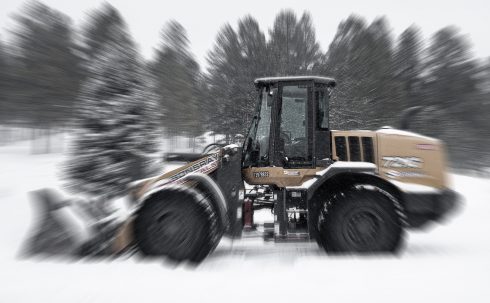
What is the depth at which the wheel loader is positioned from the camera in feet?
16.3

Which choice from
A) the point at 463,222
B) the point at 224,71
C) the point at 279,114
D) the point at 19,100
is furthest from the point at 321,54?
the point at 279,114

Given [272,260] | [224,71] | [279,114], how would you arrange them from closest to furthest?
[272,260], [279,114], [224,71]

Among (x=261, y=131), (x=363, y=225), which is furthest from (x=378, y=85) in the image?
(x=363, y=225)

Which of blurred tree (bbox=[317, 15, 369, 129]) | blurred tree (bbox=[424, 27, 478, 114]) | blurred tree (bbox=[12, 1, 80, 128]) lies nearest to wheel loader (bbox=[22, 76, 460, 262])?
blurred tree (bbox=[317, 15, 369, 129])

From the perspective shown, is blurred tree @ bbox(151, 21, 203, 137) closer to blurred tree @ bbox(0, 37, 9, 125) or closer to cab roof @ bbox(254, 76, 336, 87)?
blurred tree @ bbox(0, 37, 9, 125)

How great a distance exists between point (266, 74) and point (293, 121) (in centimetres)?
2206

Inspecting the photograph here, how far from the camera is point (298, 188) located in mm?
5496

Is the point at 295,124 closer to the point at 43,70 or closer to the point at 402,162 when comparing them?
the point at 402,162

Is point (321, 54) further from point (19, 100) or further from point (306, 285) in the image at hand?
point (306, 285)

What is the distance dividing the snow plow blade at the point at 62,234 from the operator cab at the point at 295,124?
2.24m

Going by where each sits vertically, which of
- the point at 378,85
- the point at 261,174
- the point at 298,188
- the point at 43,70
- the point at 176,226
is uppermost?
the point at 43,70

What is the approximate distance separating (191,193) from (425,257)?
3.14 m

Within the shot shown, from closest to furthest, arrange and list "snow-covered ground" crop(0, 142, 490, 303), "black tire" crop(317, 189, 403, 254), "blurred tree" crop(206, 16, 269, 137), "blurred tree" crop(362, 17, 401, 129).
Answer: "snow-covered ground" crop(0, 142, 490, 303)
"black tire" crop(317, 189, 403, 254)
"blurred tree" crop(362, 17, 401, 129)
"blurred tree" crop(206, 16, 269, 137)

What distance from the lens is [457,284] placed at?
13.6 feet
